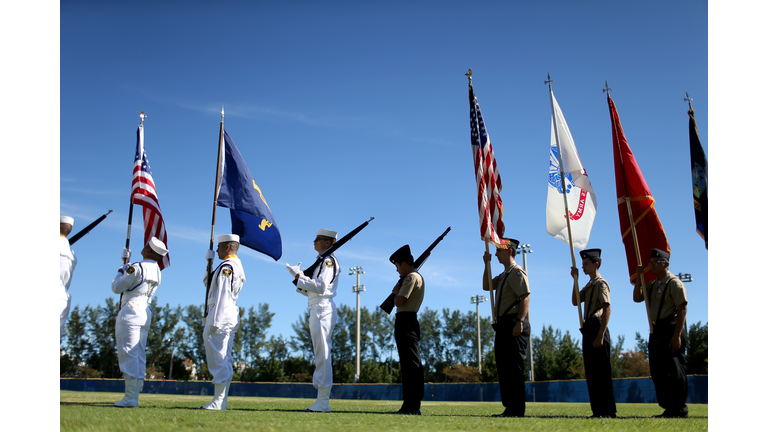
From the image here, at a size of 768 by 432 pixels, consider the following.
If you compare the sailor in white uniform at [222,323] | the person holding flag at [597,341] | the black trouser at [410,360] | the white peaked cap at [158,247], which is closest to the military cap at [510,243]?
the person holding flag at [597,341]

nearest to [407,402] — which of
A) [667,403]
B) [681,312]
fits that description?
[667,403]

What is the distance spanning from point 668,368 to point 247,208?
610 cm

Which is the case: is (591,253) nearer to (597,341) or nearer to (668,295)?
(668,295)

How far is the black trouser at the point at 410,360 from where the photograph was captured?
5902mm

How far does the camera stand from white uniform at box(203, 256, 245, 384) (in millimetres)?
6312

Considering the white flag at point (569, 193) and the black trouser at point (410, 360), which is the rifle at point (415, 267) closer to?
the black trouser at point (410, 360)

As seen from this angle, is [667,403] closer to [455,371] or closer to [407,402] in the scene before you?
[407,402]

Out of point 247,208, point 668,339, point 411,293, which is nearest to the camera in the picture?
point 668,339

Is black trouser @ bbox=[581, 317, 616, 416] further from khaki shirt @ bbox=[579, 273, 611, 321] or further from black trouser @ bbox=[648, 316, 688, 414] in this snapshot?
black trouser @ bbox=[648, 316, 688, 414]

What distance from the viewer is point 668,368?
562cm

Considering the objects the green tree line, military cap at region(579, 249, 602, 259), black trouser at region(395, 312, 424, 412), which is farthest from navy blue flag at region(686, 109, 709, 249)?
the green tree line

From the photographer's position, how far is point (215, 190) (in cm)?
799

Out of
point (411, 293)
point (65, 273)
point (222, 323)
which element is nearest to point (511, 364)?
point (411, 293)
